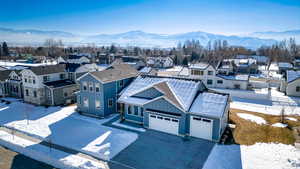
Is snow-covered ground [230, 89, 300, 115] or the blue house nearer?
the blue house

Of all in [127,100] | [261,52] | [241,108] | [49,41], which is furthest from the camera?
[49,41]

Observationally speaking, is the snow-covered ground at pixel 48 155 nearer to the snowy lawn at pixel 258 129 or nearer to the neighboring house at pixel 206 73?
the snowy lawn at pixel 258 129

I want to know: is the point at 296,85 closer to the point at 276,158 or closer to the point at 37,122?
the point at 276,158

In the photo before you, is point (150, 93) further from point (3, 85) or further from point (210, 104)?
point (3, 85)

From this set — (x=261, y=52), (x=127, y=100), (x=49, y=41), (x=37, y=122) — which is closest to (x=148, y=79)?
(x=127, y=100)

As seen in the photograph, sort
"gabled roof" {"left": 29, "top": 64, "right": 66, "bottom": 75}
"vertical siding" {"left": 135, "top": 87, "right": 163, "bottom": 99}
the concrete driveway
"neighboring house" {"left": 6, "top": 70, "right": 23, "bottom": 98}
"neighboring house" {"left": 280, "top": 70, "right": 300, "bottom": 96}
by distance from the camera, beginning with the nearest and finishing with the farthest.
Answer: the concrete driveway < "vertical siding" {"left": 135, "top": 87, "right": 163, "bottom": 99} < "gabled roof" {"left": 29, "top": 64, "right": 66, "bottom": 75} < "neighboring house" {"left": 6, "top": 70, "right": 23, "bottom": 98} < "neighboring house" {"left": 280, "top": 70, "right": 300, "bottom": 96}

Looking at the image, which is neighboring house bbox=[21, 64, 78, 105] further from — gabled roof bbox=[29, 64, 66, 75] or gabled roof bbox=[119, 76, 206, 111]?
gabled roof bbox=[119, 76, 206, 111]

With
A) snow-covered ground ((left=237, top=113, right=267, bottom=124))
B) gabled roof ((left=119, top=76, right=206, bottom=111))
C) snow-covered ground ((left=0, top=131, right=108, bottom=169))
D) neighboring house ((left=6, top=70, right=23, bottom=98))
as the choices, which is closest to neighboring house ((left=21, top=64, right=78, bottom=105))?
neighboring house ((left=6, top=70, right=23, bottom=98))
